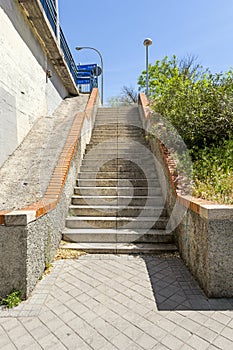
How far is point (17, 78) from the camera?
4922mm

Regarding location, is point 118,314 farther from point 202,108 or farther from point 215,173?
point 202,108

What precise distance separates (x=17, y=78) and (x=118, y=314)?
5050 mm

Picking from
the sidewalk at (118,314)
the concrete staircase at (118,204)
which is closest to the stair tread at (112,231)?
the concrete staircase at (118,204)

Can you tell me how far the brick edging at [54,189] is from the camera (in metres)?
2.27

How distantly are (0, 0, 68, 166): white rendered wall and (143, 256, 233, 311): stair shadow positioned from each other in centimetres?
343

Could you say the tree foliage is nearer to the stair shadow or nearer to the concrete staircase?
the concrete staircase

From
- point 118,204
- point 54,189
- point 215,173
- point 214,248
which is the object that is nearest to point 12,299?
point 54,189

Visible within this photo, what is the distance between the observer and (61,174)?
368cm

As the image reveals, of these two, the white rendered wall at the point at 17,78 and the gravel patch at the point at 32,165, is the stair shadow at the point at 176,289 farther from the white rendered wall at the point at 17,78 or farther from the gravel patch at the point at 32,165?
the white rendered wall at the point at 17,78

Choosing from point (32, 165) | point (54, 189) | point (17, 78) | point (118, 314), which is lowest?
point (118, 314)

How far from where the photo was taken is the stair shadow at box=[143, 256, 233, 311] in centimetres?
225

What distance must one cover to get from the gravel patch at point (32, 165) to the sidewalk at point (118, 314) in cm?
121

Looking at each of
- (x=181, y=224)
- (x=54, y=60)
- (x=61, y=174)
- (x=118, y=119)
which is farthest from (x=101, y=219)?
(x=54, y=60)

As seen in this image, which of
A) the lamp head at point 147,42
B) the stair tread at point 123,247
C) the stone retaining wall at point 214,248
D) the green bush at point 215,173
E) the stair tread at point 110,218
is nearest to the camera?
the stone retaining wall at point 214,248
